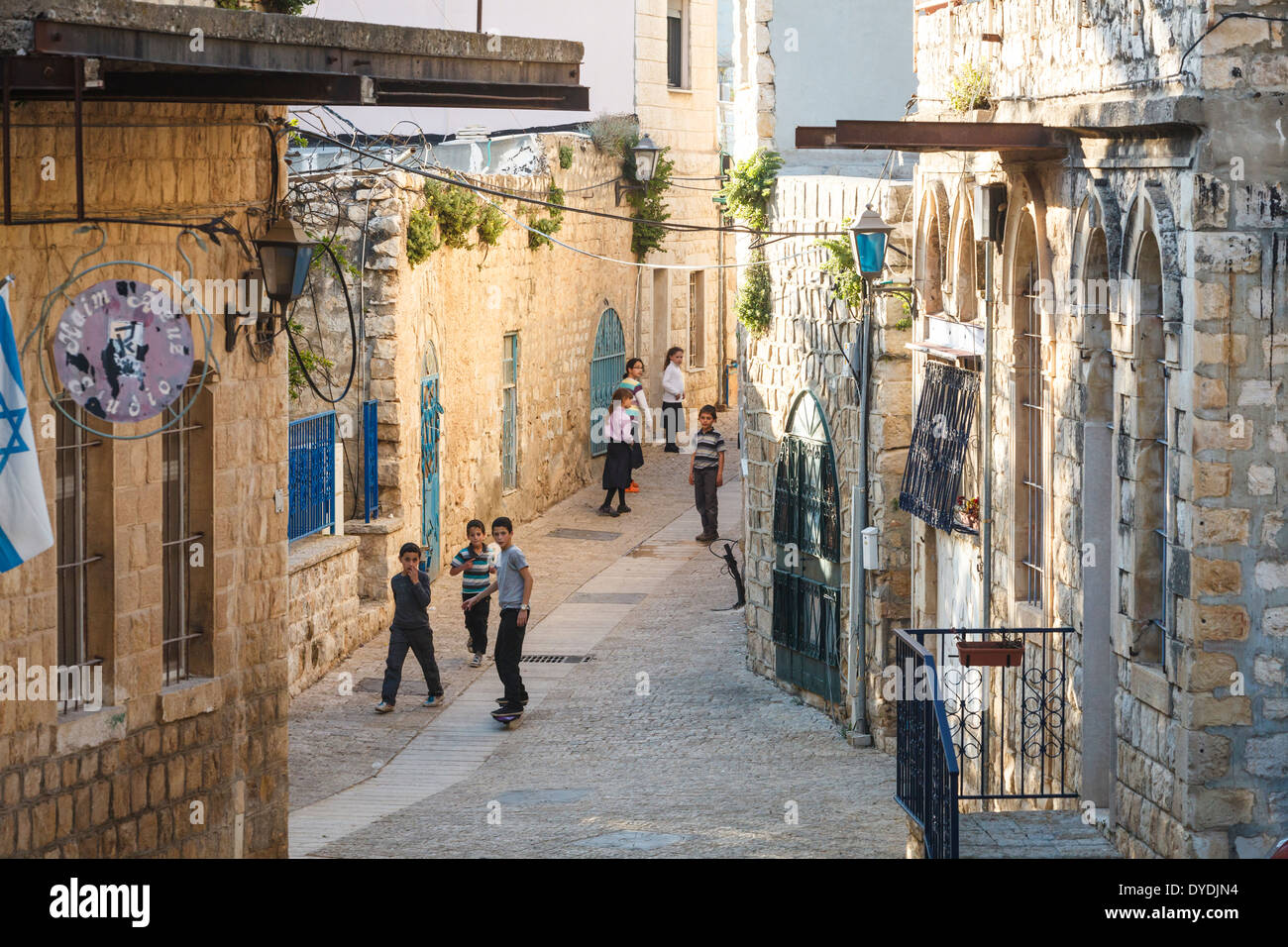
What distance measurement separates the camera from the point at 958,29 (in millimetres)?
12039

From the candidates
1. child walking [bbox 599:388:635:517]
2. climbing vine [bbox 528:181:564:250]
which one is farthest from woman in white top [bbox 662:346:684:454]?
climbing vine [bbox 528:181:564:250]

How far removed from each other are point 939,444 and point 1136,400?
3982 millimetres

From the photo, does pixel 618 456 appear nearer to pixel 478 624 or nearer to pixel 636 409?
pixel 636 409

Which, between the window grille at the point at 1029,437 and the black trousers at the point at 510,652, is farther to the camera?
the black trousers at the point at 510,652

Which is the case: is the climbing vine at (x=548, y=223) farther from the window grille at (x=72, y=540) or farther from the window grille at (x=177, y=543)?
the window grille at (x=72, y=540)

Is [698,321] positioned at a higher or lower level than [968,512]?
higher

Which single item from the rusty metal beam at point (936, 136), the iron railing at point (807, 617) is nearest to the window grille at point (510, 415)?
the iron railing at point (807, 617)

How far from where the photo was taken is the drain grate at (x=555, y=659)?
647 inches

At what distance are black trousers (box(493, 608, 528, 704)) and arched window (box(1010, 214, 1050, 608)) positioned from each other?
186 inches

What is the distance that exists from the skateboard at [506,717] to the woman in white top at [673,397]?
39.2ft

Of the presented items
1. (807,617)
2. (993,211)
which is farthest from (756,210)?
(993,211)

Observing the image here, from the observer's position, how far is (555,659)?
16531 mm

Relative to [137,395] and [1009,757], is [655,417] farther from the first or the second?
[137,395]
